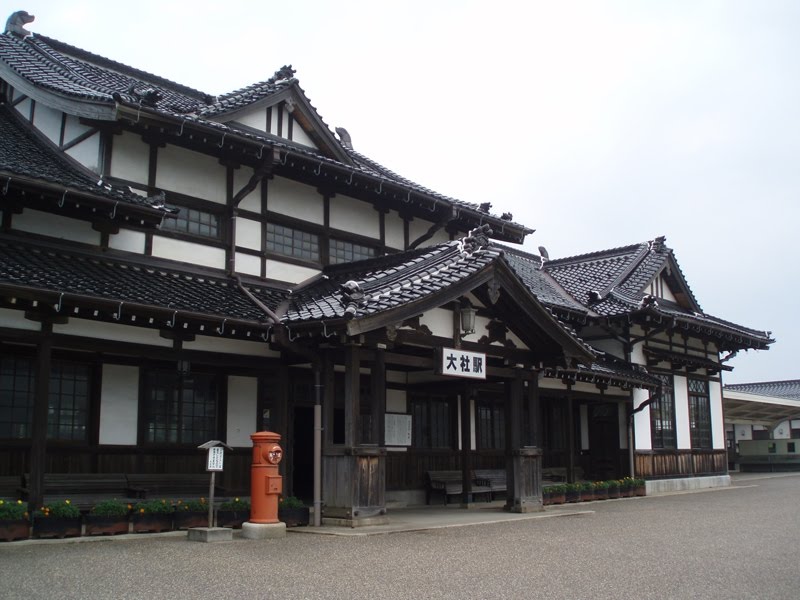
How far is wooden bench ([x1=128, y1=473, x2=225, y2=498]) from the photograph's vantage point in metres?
12.8

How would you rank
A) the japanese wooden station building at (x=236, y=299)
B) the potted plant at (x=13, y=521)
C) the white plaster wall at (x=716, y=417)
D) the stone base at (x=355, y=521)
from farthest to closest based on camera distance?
the white plaster wall at (x=716, y=417), the stone base at (x=355, y=521), the japanese wooden station building at (x=236, y=299), the potted plant at (x=13, y=521)

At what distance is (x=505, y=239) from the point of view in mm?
19703

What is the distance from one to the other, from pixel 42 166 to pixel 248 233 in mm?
3967

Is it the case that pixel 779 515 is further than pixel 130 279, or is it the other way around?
pixel 779 515

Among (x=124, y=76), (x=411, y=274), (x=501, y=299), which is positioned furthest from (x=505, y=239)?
(x=124, y=76)

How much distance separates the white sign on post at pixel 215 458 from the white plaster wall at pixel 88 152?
533 cm

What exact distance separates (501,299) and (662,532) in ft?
16.3

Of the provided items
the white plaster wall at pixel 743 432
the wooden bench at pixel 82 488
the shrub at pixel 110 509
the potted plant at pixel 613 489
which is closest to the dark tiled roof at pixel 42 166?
the wooden bench at pixel 82 488

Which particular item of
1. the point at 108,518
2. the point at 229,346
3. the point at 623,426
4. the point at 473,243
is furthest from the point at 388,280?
the point at 623,426

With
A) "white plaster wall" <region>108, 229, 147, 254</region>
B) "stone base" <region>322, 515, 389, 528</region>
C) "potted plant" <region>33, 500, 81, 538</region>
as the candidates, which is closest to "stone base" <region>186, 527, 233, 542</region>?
"potted plant" <region>33, 500, 81, 538</region>

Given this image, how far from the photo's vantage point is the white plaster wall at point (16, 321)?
37.2 feet

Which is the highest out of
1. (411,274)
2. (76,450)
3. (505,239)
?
(505,239)

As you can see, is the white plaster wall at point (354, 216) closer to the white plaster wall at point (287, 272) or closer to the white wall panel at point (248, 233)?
the white plaster wall at point (287, 272)

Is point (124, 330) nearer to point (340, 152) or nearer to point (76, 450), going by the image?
point (76, 450)
